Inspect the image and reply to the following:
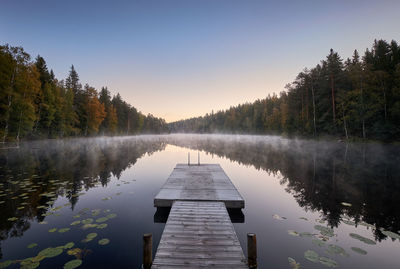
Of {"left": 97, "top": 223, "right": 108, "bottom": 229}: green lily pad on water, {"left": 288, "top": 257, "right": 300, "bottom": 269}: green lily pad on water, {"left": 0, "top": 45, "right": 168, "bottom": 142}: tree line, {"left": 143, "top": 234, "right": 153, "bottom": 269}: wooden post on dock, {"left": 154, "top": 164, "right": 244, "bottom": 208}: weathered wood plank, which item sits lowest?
{"left": 288, "top": 257, "right": 300, "bottom": 269}: green lily pad on water

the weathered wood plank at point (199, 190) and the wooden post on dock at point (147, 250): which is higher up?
the wooden post on dock at point (147, 250)

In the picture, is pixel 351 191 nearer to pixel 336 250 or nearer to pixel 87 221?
pixel 336 250

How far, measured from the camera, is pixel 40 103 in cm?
3869

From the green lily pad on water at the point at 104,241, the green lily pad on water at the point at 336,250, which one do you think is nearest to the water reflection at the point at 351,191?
the green lily pad on water at the point at 336,250

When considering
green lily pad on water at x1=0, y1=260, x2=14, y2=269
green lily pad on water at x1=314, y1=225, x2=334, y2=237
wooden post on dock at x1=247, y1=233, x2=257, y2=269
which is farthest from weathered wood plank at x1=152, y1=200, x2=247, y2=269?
green lily pad on water at x1=0, y1=260, x2=14, y2=269

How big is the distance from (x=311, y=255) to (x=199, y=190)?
5312 millimetres

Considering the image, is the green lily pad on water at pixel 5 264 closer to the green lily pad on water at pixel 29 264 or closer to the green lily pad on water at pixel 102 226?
the green lily pad on water at pixel 29 264

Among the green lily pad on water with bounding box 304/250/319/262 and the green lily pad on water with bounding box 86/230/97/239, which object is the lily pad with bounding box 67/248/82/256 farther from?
the green lily pad on water with bounding box 304/250/319/262

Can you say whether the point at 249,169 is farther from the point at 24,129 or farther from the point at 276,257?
the point at 24,129

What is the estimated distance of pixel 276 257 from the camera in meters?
5.31

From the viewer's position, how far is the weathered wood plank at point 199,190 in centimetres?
794

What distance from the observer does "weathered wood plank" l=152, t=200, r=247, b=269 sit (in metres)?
4.04

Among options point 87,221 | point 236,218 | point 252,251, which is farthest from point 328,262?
point 87,221

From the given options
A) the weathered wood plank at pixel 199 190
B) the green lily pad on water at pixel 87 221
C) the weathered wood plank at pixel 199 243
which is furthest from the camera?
the weathered wood plank at pixel 199 190
